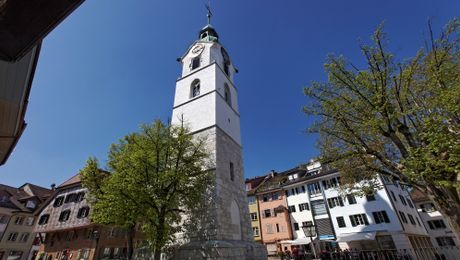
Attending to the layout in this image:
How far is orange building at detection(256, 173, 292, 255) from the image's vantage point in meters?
34.0

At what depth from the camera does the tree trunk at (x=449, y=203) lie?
833 cm

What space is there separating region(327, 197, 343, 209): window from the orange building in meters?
7.14

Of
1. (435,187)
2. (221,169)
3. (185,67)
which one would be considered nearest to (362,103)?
(435,187)

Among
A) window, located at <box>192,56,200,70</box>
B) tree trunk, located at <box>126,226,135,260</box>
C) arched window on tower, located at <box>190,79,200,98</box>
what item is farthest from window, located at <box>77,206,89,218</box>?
window, located at <box>192,56,200,70</box>

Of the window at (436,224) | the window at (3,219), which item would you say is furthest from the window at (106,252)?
the window at (436,224)

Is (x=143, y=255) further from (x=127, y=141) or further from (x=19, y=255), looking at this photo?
(x=19, y=255)

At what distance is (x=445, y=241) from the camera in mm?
33500

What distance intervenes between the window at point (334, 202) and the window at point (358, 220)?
221 cm

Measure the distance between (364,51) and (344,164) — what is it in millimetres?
6754

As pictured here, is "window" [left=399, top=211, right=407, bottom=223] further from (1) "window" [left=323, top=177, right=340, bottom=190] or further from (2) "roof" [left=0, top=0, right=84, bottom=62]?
(2) "roof" [left=0, top=0, right=84, bottom=62]

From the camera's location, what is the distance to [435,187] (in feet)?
30.1

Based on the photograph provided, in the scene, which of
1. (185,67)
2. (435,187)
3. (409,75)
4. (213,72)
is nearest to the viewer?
(435,187)

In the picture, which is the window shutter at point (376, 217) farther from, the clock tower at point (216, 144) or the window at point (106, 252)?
the window at point (106, 252)

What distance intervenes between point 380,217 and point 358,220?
8.62 feet
